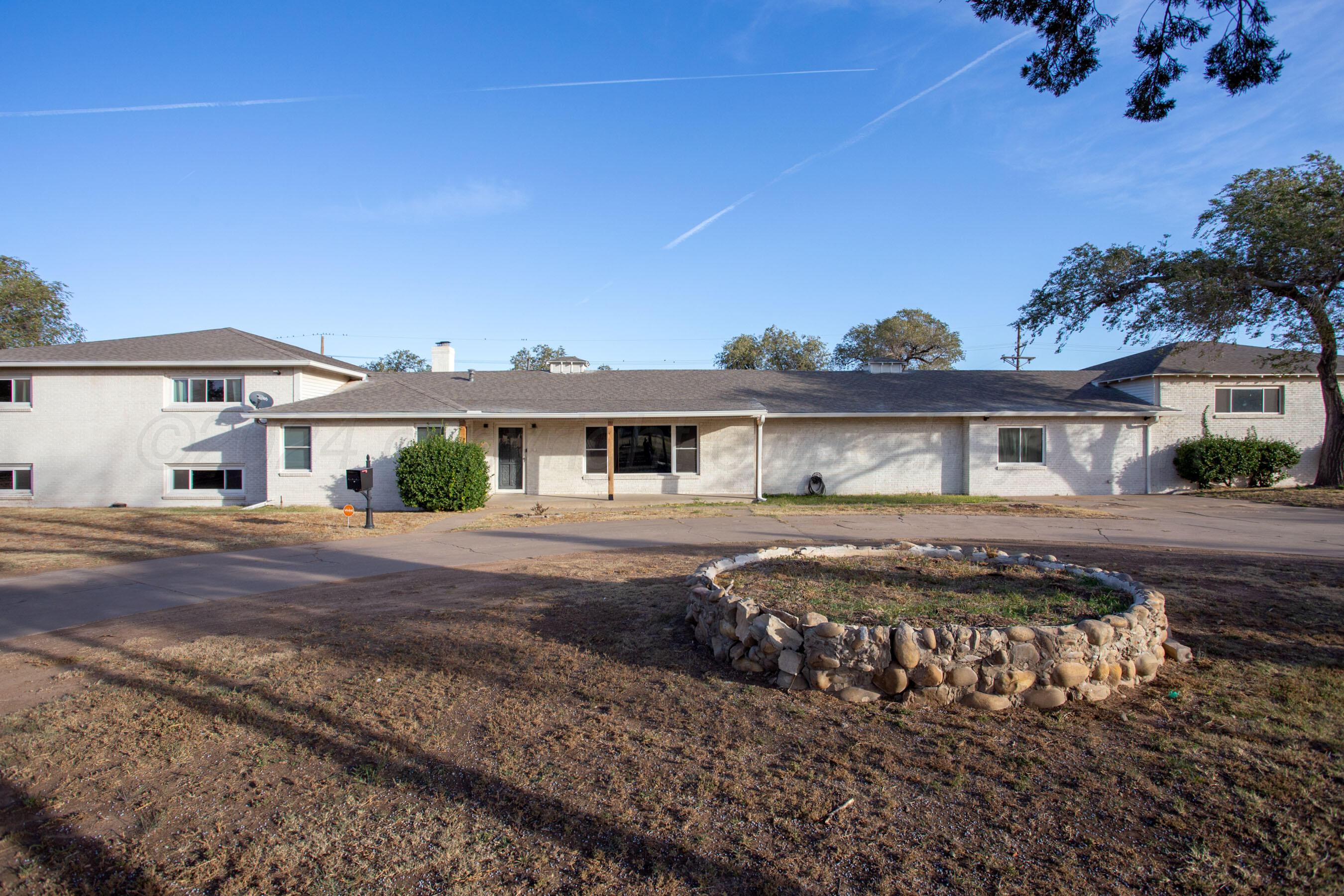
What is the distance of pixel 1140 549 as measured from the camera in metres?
10.2

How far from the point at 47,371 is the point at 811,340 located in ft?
120

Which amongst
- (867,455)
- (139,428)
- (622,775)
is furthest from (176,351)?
(622,775)

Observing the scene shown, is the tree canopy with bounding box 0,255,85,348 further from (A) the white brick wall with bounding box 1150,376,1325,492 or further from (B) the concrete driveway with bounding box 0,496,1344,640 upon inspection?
(A) the white brick wall with bounding box 1150,376,1325,492

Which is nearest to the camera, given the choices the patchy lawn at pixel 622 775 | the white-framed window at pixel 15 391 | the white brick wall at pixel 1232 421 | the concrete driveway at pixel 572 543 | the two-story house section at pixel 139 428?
the patchy lawn at pixel 622 775

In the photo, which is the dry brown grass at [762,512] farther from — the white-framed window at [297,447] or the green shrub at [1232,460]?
the green shrub at [1232,460]

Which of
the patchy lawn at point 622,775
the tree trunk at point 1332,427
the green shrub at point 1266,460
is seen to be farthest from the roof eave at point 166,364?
the tree trunk at point 1332,427

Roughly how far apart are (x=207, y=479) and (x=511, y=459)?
309 inches

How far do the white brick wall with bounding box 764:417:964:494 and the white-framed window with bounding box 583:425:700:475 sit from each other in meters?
2.15

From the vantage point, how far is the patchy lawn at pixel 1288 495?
16750 millimetres

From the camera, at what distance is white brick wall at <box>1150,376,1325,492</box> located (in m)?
20.1

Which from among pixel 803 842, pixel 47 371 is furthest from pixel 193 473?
pixel 803 842

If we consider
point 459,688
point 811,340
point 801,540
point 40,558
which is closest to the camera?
point 459,688

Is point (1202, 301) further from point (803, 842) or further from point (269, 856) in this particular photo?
point (269, 856)

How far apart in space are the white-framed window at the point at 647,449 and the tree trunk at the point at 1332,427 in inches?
688
